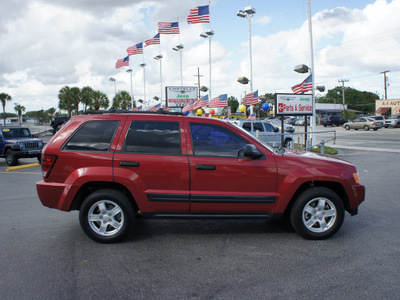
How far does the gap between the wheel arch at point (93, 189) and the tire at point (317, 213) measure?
89.9 inches

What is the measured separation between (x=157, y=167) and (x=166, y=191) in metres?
0.35

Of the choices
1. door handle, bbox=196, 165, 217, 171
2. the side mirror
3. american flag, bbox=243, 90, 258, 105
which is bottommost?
door handle, bbox=196, 165, 217, 171

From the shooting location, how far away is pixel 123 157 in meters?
4.58

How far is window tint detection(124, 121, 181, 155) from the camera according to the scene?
4641 millimetres

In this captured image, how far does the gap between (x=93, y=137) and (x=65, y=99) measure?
162 ft

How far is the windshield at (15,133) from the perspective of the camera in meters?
15.0

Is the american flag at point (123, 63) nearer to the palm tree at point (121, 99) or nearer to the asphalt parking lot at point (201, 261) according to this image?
the palm tree at point (121, 99)

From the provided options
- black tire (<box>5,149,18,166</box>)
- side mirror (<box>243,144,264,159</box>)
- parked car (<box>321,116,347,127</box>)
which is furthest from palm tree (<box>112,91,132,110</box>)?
side mirror (<box>243,144,264,159</box>)

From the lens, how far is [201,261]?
13.5 ft

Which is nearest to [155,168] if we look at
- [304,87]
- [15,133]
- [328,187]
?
[328,187]

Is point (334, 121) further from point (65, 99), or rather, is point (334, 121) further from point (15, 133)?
point (15, 133)

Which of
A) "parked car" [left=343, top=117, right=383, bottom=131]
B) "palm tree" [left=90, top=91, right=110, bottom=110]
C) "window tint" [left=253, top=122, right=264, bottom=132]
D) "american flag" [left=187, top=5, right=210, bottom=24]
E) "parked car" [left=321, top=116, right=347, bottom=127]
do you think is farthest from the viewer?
"palm tree" [left=90, top=91, right=110, bottom=110]

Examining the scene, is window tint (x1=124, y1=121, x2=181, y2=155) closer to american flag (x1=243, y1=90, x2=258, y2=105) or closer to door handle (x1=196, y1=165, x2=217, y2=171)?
door handle (x1=196, y1=165, x2=217, y2=171)

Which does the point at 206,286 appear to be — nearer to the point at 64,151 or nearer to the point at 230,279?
the point at 230,279
